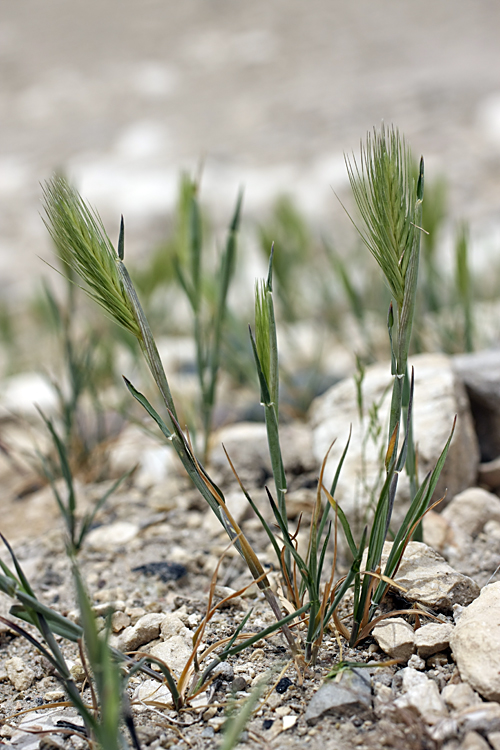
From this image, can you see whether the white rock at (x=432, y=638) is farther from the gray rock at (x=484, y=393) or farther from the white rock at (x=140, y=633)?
the gray rock at (x=484, y=393)

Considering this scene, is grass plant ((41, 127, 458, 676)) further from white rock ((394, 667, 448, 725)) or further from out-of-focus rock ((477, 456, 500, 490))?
out-of-focus rock ((477, 456, 500, 490))

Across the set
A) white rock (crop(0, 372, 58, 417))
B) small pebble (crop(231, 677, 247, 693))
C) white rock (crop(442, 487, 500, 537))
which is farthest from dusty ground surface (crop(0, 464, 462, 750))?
white rock (crop(0, 372, 58, 417))

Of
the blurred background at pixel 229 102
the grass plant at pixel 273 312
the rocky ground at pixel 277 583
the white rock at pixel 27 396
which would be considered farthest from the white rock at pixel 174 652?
the blurred background at pixel 229 102

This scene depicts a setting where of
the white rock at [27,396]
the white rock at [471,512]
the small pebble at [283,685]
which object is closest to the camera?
the small pebble at [283,685]

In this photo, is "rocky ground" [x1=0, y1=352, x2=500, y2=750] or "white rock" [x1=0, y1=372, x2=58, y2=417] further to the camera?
"white rock" [x1=0, y1=372, x2=58, y2=417]

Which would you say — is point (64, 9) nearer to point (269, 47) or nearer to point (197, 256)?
point (269, 47)

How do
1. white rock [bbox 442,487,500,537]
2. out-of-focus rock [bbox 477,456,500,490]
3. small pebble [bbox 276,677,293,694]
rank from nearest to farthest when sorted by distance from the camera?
1. small pebble [bbox 276,677,293,694]
2. white rock [bbox 442,487,500,537]
3. out-of-focus rock [bbox 477,456,500,490]

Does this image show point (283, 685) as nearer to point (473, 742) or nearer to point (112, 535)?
point (473, 742)
